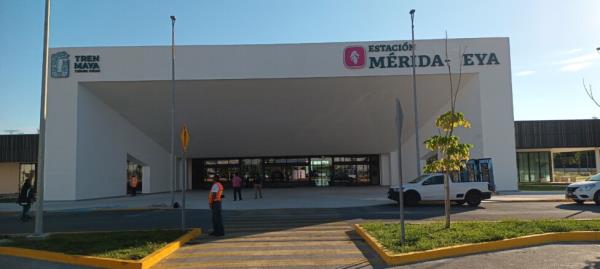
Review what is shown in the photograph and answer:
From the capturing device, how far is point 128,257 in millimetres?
7844

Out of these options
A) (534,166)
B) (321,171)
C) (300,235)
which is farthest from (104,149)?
(534,166)

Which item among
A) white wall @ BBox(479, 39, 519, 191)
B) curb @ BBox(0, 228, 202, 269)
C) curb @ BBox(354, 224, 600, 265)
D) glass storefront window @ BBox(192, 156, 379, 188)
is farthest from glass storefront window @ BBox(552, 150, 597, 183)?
curb @ BBox(0, 228, 202, 269)

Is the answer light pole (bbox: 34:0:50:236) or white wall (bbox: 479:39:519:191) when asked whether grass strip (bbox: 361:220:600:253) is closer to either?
light pole (bbox: 34:0:50:236)

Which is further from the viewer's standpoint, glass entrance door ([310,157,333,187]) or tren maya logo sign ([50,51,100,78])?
glass entrance door ([310,157,333,187])

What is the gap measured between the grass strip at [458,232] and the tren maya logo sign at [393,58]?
1644 cm

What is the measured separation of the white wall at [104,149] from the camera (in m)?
25.8

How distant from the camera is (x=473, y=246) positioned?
8367 millimetres

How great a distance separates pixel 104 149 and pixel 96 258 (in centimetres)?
2142

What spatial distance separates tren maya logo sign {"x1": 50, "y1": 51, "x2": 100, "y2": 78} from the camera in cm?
2602

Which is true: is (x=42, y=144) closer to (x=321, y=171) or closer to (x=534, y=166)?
(x=321, y=171)

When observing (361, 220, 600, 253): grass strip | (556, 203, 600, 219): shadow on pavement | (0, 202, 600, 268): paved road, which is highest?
(361, 220, 600, 253): grass strip

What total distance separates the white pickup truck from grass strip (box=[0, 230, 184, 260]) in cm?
1086

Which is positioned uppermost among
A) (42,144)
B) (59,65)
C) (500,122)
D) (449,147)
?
(59,65)

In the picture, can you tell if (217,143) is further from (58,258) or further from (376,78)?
(58,258)
